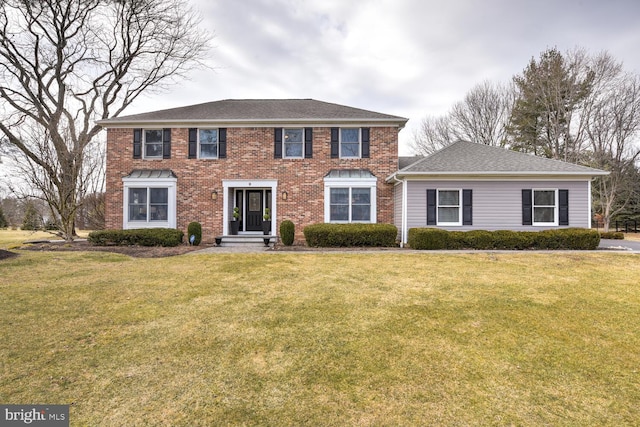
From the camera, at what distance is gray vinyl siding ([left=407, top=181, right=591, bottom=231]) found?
12.8 m

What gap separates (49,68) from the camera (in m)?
18.3

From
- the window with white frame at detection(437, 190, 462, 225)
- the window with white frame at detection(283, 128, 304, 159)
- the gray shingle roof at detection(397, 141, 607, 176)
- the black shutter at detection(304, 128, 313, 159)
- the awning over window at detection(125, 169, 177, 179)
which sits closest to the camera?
the gray shingle roof at detection(397, 141, 607, 176)

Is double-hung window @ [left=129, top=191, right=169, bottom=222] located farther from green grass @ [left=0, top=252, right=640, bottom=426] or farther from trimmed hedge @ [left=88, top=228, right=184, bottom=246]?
green grass @ [left=0, top=252, right=640, bottom=426]

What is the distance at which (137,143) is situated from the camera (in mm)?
14820

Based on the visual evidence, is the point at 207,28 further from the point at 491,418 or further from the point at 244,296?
the point at 491,418

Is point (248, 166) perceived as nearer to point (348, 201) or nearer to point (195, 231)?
point (195, 231)

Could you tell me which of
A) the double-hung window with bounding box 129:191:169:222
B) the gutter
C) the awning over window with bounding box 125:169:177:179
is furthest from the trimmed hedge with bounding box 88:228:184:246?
the gutter

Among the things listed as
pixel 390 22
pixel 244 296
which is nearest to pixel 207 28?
pixel 390 22

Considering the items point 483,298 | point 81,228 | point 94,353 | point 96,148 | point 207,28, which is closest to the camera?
point 94,353

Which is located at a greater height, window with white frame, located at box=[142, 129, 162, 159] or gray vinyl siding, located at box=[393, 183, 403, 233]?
window with white frame, located at box=[142, 129, 162, 159]

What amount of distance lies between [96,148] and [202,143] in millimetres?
12973

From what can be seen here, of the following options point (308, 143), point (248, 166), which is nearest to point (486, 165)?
point (308, 143)

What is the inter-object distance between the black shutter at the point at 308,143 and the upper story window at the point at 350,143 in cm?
99

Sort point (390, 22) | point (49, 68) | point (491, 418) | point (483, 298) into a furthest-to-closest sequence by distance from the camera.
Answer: point (49, 68)
point (390, 22)
point (483, 298)
point (491, 418)
